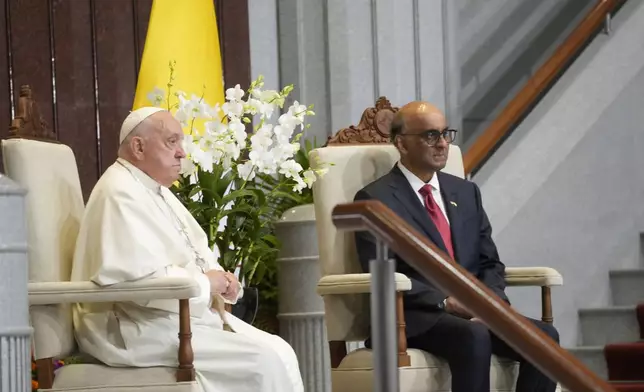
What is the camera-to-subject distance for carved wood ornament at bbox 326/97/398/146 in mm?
4668

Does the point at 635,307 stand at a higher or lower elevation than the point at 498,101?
lower

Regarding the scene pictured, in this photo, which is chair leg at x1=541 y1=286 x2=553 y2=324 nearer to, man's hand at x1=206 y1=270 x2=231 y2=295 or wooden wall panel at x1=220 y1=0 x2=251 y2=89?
man's hand at x1=206 y1=270 x2=231 y2=295

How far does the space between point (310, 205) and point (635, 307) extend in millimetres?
1604

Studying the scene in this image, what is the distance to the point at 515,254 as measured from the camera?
6.05 metres

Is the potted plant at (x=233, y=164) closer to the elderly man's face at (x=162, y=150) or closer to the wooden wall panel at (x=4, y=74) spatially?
the elderly man's face at (x=162, y=150)

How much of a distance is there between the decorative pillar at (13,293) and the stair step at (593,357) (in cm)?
298

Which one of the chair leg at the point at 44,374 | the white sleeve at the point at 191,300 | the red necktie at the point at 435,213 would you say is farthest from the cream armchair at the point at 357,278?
the chair leg at the point at 44,374

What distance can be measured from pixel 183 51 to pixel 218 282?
1.97 meters

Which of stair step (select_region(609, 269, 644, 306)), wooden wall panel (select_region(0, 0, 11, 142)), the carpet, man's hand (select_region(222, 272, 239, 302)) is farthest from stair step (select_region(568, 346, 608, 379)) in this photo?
wooden wall panel (select_region(0, 0, 11, 142))

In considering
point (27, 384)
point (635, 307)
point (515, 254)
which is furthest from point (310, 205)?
point (27, 384)

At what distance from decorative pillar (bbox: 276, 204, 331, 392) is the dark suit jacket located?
792 mm

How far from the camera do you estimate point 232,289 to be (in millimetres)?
4070

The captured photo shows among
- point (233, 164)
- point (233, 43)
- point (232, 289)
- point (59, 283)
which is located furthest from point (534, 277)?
point (233, 43)

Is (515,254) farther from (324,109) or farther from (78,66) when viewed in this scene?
(78,66)
